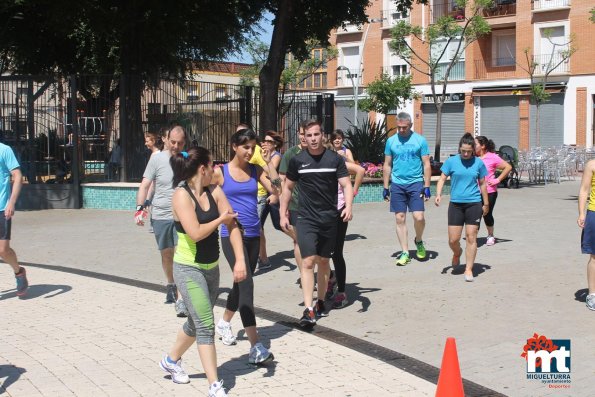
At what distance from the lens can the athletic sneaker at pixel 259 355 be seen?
632 cm

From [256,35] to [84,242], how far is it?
55.5 feet

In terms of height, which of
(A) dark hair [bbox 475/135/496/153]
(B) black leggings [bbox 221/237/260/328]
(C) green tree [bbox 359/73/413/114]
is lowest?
(B) black leggings [bbox 221/237/260/328]

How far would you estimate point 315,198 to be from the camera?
25.2ft

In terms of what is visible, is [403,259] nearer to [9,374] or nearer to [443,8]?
[9,374]

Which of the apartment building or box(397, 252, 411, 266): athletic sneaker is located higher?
the apartment building

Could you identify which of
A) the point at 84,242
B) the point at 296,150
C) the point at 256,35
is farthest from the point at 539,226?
the point at 256,35

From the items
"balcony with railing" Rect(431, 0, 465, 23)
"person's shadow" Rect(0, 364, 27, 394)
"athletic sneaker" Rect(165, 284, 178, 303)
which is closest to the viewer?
"person's shadow" Rect(0, 364, 27, 394)

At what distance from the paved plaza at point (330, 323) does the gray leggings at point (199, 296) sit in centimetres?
46

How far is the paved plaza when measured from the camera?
599 centimetres

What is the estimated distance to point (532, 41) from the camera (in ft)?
148

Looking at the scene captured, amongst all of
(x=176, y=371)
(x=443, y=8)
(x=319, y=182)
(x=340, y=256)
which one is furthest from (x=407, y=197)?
(x=443, y=8)

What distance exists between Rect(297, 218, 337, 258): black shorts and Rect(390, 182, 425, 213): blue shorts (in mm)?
3278

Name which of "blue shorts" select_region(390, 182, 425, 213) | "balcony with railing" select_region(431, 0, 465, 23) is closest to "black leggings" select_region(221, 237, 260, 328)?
"blue shorts" select_region(390, 182, 425, 213)

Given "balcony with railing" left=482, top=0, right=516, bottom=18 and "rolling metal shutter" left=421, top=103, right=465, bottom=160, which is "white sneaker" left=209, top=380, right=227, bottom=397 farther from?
"balcony with railing" left=482, top=0, right=516, bottom=18
